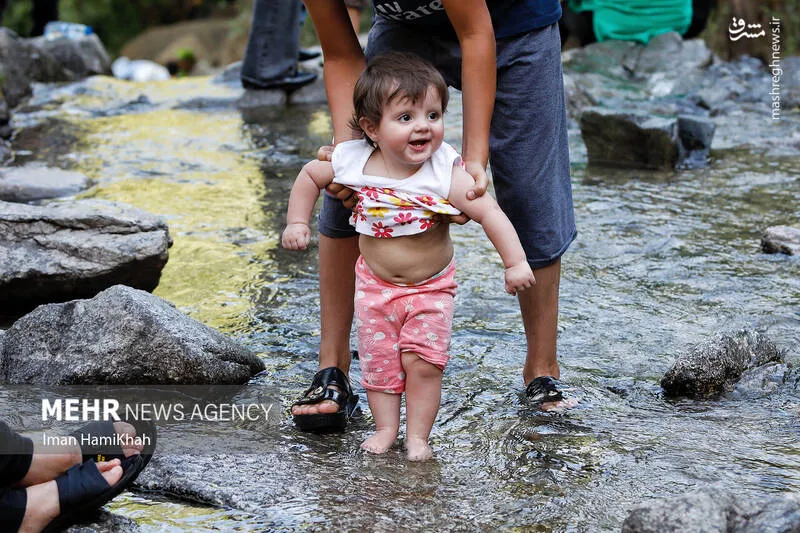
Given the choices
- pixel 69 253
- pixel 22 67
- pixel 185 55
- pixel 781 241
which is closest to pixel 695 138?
pixel 781 241

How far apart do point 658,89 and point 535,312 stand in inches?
235

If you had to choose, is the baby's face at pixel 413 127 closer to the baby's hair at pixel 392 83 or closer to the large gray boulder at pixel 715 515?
the baby's hair at pixel 392 83

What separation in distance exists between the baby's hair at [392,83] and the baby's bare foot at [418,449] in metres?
0.81

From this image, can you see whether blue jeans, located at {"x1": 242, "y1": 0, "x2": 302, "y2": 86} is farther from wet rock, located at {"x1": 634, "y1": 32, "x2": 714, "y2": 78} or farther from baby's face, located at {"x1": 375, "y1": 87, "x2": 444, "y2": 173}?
baby's face, located at {"x1": 375, "y1": 87, "x2": 444, "y2": 173}

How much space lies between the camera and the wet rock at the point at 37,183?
5141 millimetres

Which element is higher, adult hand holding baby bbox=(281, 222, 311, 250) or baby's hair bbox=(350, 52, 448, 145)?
baby's hair bbox=(350, 52, 448, 145)

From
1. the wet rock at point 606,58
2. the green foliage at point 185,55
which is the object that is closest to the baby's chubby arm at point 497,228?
the wet rock at point 606,58

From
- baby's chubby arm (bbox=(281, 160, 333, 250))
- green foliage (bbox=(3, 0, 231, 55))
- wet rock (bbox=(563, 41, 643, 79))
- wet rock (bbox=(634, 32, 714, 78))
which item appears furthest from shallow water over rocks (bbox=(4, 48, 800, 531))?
green foliage (bbox=(3, 0, 231, 55))

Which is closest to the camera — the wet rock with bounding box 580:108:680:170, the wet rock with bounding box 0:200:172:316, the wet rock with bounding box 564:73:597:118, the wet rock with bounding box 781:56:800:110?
the wet rock with bounding box 0:200:172:316

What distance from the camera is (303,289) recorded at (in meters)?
3.88

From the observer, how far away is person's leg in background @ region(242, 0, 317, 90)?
7539 millimetres

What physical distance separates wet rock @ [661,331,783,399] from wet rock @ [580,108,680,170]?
3076 mm

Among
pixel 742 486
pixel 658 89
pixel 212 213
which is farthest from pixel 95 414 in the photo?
pixel 658 89

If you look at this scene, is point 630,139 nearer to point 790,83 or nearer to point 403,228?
point 790,83
